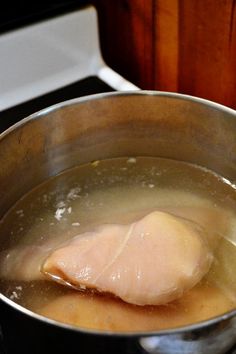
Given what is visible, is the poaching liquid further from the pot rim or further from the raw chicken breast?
the pot rim

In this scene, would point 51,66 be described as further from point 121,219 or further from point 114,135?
point 121,219

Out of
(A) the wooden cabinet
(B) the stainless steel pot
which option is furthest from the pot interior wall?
(A) the wooden cabinet

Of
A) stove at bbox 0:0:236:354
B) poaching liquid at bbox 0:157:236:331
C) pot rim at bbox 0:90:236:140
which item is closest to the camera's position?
poaching liquid at bbox 0:157:236:331

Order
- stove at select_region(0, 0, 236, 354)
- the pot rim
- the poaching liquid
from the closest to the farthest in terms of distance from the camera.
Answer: the poaching liquid
the pot rim
stove at select_region(0, 0, 236, 354)

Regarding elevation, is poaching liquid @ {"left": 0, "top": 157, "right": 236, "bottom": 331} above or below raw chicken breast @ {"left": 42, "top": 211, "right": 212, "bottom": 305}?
below

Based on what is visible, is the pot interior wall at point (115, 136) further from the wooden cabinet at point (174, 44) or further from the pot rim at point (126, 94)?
the wooden cabinet at point (174, 44)

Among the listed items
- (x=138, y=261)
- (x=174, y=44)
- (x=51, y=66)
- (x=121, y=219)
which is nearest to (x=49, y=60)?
(x=51, y=66)

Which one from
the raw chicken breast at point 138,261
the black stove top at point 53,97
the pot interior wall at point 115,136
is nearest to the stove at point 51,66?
the black stove top at point 53,97
